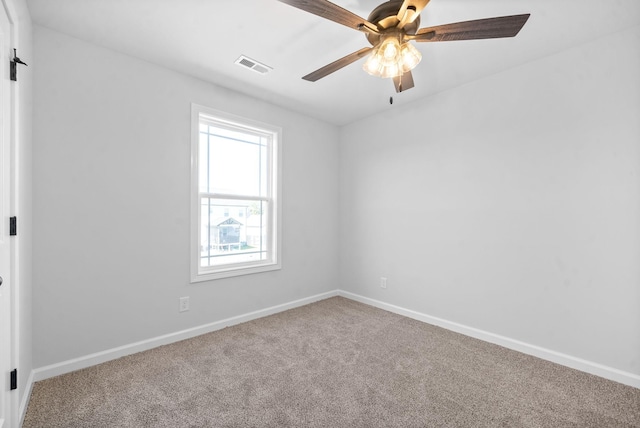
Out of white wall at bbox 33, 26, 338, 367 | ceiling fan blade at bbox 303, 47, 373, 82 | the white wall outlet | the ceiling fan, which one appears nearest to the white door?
white wall at bbox 33, 26, 338, 367

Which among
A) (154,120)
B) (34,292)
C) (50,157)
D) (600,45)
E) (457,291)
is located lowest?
(457,291)

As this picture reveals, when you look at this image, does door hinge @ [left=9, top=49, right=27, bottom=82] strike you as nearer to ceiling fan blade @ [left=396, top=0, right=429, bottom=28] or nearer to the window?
the window

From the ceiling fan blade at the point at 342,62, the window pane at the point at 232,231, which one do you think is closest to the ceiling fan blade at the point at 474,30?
the ceiling fan blade at the point at 342,62

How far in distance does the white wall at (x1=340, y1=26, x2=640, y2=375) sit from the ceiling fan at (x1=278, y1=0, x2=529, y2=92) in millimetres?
1349

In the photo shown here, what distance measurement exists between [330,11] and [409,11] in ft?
1.25

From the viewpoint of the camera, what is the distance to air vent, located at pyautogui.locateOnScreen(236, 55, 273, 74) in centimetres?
251

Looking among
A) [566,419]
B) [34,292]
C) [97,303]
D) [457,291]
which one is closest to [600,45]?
[457,291]

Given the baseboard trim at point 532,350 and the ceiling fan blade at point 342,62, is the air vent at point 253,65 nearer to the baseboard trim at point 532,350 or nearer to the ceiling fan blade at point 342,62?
the ceiling fan blade at point 342,62

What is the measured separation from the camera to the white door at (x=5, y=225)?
1.42 metres

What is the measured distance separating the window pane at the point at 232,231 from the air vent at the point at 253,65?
1356 mm

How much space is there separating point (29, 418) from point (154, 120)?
7.36 feet

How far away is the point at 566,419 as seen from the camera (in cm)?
172

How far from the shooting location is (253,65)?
8.57 ft

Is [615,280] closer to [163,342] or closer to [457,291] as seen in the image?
[457,291]
